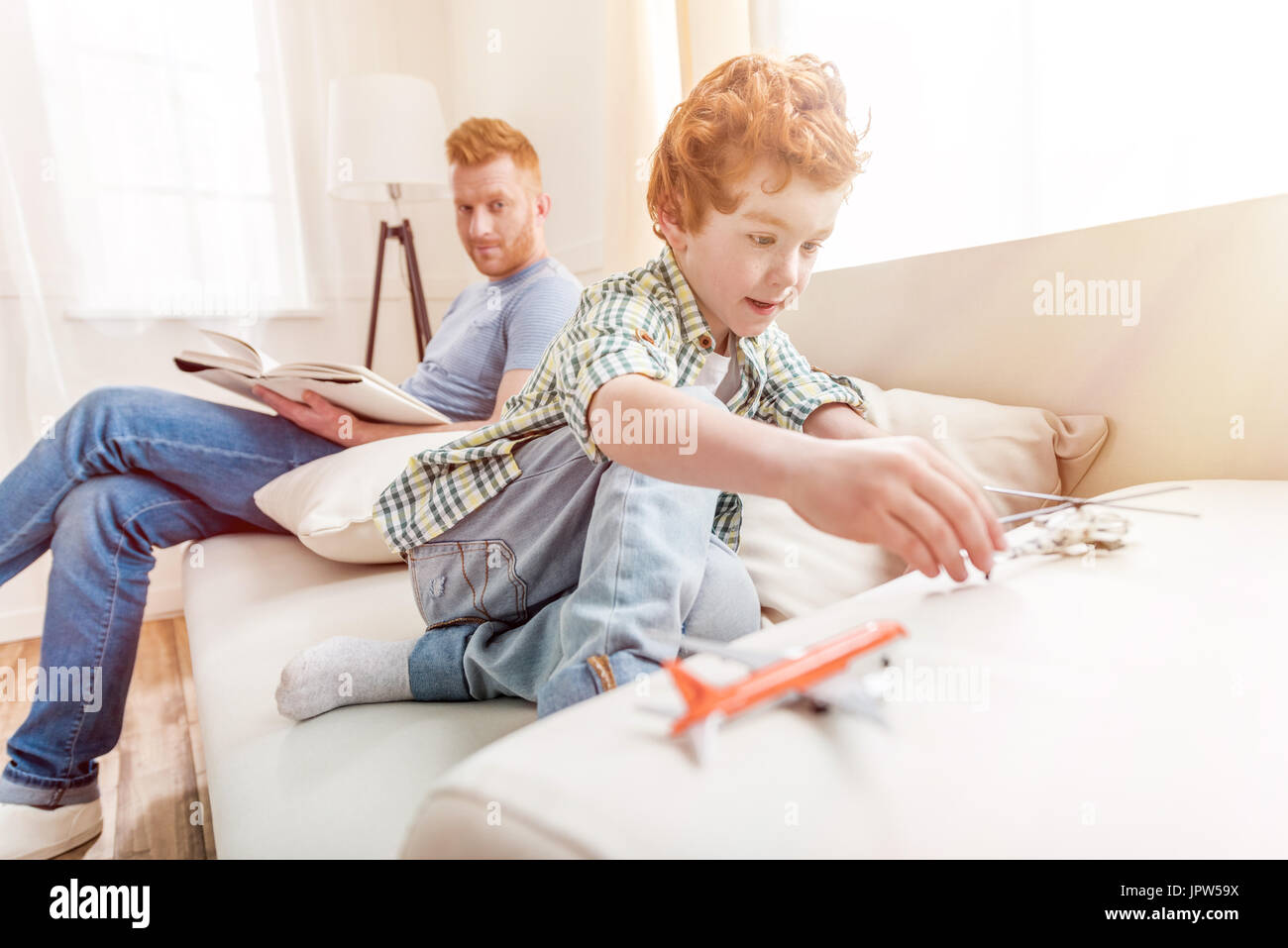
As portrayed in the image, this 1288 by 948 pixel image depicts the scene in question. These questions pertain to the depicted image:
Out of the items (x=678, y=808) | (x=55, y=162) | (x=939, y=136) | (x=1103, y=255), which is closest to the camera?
(x=678, y=808)

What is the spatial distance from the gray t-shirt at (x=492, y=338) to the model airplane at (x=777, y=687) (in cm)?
128

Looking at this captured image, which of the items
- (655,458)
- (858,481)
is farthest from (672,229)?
(858,481)

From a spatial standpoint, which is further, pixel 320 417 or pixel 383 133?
pixel 383 133

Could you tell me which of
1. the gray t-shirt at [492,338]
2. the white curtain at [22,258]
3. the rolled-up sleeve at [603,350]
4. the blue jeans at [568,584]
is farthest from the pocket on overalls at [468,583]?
the white curtain at [22,258]

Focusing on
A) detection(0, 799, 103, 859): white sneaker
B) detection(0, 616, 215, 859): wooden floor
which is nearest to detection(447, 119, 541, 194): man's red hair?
detection(0, 616, 215, 859): wooden floor

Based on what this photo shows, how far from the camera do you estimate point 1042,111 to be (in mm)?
1256

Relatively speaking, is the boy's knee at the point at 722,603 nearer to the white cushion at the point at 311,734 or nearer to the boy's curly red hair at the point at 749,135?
the white cushion at the point at 311,734

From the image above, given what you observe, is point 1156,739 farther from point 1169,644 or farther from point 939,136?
point 939,136

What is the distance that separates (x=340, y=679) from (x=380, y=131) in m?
2.01

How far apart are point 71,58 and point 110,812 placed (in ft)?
6.88

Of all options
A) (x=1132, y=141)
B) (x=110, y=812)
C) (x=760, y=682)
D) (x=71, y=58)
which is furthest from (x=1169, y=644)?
(x=71, y=58)

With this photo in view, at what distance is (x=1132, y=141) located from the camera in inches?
44.4

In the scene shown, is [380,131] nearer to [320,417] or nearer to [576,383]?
[320,417]

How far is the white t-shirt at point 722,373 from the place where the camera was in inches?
34.2
